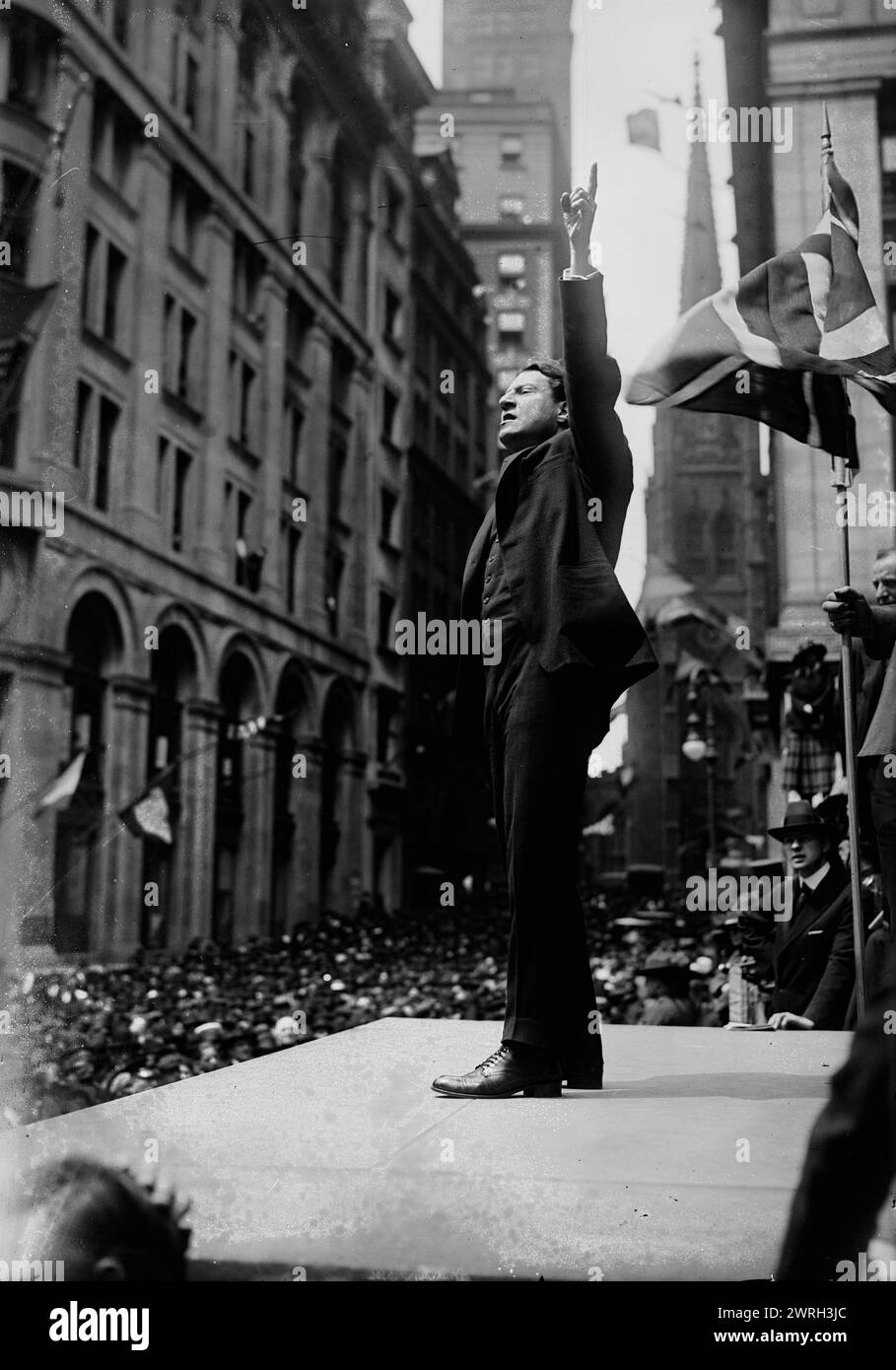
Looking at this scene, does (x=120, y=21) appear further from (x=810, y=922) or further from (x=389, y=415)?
(x=810, y=922)

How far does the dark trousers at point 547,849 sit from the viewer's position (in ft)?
13.4

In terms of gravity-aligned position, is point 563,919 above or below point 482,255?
below

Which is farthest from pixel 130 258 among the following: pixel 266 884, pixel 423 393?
pixel 423 393

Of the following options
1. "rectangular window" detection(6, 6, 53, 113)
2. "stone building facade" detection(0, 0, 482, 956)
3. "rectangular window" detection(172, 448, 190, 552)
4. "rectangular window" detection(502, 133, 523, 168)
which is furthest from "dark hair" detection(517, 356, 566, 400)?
"rectangular window" detection(172, 448, 190, 552)

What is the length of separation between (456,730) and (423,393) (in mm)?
Result: 35070

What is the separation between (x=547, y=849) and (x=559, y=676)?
1.61ft

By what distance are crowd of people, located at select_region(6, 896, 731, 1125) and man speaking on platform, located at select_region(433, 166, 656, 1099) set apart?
147 cm

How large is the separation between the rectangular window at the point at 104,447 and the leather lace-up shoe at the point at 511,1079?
812 inches

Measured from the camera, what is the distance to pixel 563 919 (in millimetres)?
4113

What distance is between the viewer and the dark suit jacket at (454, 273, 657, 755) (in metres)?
4.03

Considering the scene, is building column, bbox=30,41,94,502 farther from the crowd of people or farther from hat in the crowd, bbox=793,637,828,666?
hat in the crowd, bbox=793,637,828,666

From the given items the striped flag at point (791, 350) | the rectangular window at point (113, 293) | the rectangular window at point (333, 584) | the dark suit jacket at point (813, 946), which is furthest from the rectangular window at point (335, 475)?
the striped flag at point (791, 350)

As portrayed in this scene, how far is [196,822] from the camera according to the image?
1004 inches
